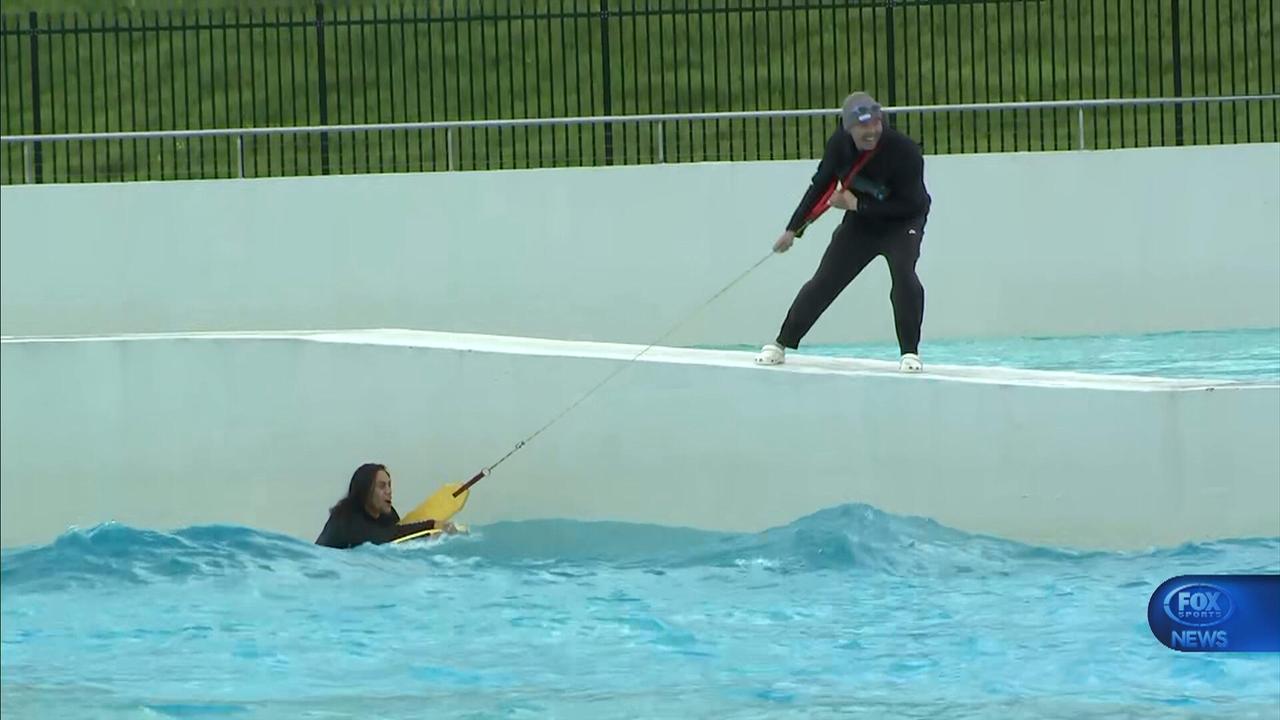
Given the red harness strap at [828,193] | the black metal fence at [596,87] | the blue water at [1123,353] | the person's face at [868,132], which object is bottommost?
the blue water at [1123,353]

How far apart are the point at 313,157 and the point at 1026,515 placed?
16093mm

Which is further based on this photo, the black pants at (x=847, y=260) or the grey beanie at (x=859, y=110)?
the black pants at (x=847, y=260)

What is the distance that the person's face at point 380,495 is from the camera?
10.5 meters

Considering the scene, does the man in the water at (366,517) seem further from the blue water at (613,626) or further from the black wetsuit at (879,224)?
the black wetsuit at (879,224)

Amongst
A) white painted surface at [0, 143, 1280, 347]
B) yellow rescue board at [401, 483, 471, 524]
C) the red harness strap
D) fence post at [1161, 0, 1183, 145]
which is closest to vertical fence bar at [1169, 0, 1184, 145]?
fence post at [1161, 0, 1183, 145]

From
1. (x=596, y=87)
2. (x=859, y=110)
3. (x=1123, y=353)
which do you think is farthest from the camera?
(x=596, y=87)

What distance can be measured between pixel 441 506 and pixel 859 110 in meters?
3.06

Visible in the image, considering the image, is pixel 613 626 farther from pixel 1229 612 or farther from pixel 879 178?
pixel 1229 612

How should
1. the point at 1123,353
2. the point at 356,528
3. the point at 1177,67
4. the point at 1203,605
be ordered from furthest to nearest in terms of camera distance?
the point at 1177,67
the point at 1123,353
the point at 356,528
the point at 1203,605

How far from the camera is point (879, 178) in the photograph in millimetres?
10547

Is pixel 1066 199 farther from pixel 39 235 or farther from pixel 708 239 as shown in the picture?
pixel 39 235

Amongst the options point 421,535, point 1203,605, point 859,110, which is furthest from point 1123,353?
point 1203,605

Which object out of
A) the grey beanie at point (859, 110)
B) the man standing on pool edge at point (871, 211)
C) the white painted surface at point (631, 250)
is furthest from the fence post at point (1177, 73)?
the grey beanie at point (859, 110)

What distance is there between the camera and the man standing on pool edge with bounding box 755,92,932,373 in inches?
410
